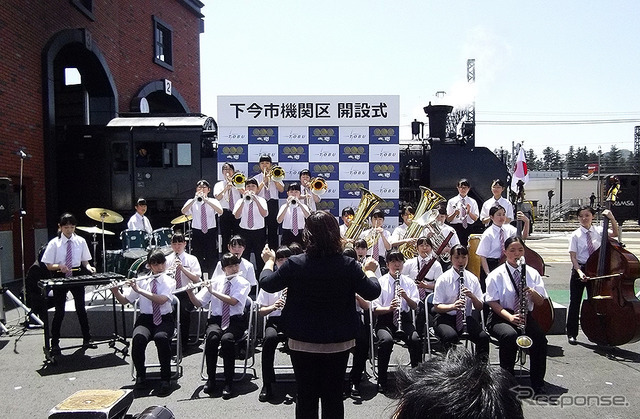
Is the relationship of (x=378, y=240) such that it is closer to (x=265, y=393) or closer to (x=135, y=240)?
(x=265, y=393)

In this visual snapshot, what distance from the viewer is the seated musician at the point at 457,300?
495 cm

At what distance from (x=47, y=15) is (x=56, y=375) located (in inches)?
394

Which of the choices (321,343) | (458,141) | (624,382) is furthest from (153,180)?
(624,382)

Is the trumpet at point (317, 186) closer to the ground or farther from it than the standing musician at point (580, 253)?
farther from it

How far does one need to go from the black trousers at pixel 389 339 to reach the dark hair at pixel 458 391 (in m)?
3.70

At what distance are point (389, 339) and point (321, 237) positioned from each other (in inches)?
84.7

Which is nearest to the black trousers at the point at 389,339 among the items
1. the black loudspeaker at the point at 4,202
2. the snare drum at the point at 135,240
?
the snare drum at the point at 135,240

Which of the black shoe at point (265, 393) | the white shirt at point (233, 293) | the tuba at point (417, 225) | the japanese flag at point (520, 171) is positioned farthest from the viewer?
the japanese flag at point (520, 171)

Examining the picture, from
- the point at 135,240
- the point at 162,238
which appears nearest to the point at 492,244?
the point at 162,238

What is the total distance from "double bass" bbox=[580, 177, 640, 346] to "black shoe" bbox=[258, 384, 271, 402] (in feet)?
13.1

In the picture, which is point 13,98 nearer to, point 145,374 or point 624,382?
point 145,374

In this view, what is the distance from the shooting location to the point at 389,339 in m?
4.79

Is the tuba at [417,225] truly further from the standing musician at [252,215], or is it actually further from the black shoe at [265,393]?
the black shoe at [265,393]

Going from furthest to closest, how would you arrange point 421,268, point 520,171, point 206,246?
point 520,171
point 206,246
point 421,268
